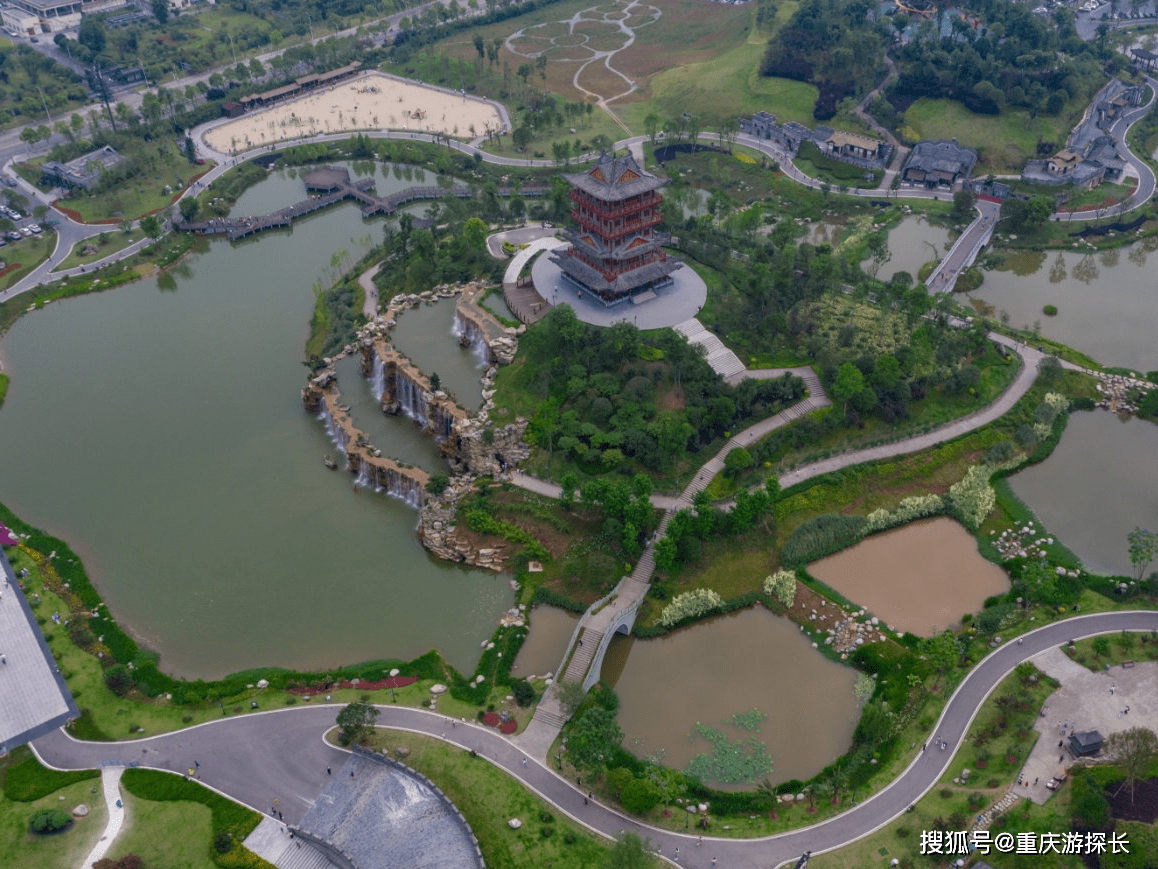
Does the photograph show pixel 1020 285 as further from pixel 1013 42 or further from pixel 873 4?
pixel 873 4

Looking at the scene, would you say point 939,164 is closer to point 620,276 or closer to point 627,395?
point 620,276

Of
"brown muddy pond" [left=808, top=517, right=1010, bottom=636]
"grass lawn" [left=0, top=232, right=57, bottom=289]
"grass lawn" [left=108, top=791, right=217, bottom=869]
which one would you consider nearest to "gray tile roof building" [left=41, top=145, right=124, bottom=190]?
"grass lawn" [left=0, top=232, right=57, bottom=289]

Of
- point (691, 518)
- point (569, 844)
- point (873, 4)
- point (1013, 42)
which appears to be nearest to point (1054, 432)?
point (691, 518)

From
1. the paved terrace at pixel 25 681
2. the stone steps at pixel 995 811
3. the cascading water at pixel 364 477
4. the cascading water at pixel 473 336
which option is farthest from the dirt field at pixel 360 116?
the stone steps at pixel 995 811

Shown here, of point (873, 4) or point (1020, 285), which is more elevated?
point (873, 4)

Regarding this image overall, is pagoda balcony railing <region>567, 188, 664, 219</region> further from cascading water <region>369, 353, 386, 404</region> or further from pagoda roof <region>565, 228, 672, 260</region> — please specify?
cascading water <region>369, 353, 386, 404</region>
